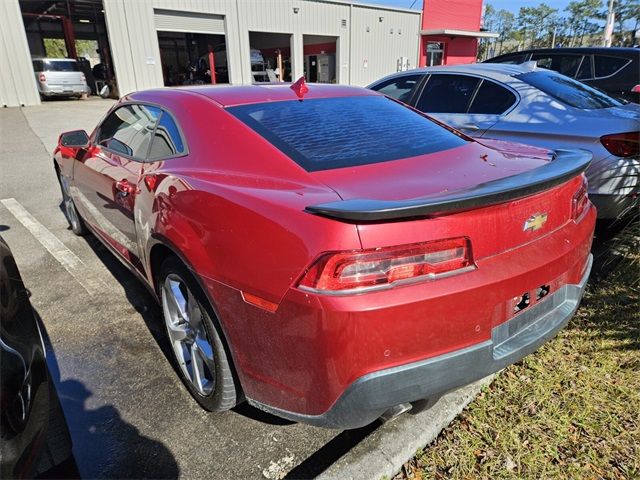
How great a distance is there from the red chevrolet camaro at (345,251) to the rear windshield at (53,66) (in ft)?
69.5

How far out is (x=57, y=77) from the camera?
19.4m

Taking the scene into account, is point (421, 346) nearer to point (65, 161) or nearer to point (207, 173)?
point (207, 173)

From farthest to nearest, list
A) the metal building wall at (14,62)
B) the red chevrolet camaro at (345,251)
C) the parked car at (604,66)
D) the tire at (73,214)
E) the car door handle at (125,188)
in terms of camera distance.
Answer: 1. the metal building wall at (14,62)
2. the parked car at (604,66)
3. the tire at (73,214)
4. the car door handle at (125,188)
5. the red chevrolet camaro at (345,251)

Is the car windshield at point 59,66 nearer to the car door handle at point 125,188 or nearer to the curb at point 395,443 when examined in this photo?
the car door handle at point 125,188

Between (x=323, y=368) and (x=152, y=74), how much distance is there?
20.0 metres

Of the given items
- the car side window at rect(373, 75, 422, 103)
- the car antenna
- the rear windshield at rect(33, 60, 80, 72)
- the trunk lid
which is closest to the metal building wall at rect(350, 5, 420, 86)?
the rear windshield at rect(33, 60, 80, 72)

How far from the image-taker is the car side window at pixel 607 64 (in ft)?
21.8

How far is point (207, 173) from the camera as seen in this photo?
208cm

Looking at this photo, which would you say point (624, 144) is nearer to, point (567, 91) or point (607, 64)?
point (567, 91)

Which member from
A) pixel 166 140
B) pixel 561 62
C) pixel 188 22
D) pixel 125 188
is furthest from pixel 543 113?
pixel 188 22

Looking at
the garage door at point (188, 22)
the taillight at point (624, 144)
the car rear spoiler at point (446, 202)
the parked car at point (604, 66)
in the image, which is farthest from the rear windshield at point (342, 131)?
the garage door at point (188, 22)

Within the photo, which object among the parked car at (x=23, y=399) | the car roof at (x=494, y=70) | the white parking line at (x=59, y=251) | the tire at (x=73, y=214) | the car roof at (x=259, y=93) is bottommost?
the white parking line at (x=59, y=251)

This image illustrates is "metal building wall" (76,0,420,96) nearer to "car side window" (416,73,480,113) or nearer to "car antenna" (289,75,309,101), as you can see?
"car side window" (416,73,480,113)

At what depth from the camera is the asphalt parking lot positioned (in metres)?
1.96
